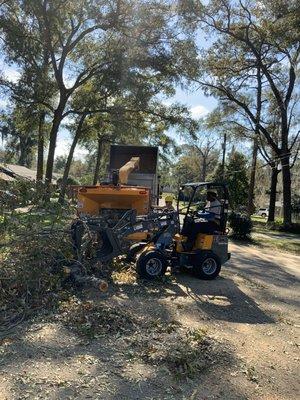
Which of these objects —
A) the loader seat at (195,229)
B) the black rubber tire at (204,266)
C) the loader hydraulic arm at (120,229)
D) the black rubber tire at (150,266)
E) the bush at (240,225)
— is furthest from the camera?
the bush at (240,225)

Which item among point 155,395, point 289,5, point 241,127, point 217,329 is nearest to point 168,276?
point 217,329

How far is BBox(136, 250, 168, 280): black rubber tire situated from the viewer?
880 centimetres

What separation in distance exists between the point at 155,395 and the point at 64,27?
66.2 feet

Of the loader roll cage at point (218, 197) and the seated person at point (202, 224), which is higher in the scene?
the loader roll cage at point (218, 197)

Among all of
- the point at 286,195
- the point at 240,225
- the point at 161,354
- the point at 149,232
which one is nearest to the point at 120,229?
the point at 149,232

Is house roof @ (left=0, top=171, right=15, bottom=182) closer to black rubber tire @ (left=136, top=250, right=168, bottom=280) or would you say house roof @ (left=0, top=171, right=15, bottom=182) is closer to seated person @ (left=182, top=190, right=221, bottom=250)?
black rubber tire @ (left=136, top=250, right=168, bottom=280)

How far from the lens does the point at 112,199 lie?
11469 mm

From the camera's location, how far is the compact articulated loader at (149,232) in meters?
8.49

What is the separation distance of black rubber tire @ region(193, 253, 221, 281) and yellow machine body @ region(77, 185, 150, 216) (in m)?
2.23

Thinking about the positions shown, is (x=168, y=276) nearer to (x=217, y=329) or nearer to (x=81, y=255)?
(x=81, y=255)

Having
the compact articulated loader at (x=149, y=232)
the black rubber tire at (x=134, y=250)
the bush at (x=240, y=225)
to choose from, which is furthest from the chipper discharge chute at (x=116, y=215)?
the bush at (x=240, y=225)

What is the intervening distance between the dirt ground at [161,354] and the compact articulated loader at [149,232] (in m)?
0.92

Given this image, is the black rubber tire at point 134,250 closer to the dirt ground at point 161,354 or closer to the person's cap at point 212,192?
the dirt ground at point 161,354

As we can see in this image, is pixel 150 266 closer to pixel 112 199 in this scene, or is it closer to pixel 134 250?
pixel 134 250
